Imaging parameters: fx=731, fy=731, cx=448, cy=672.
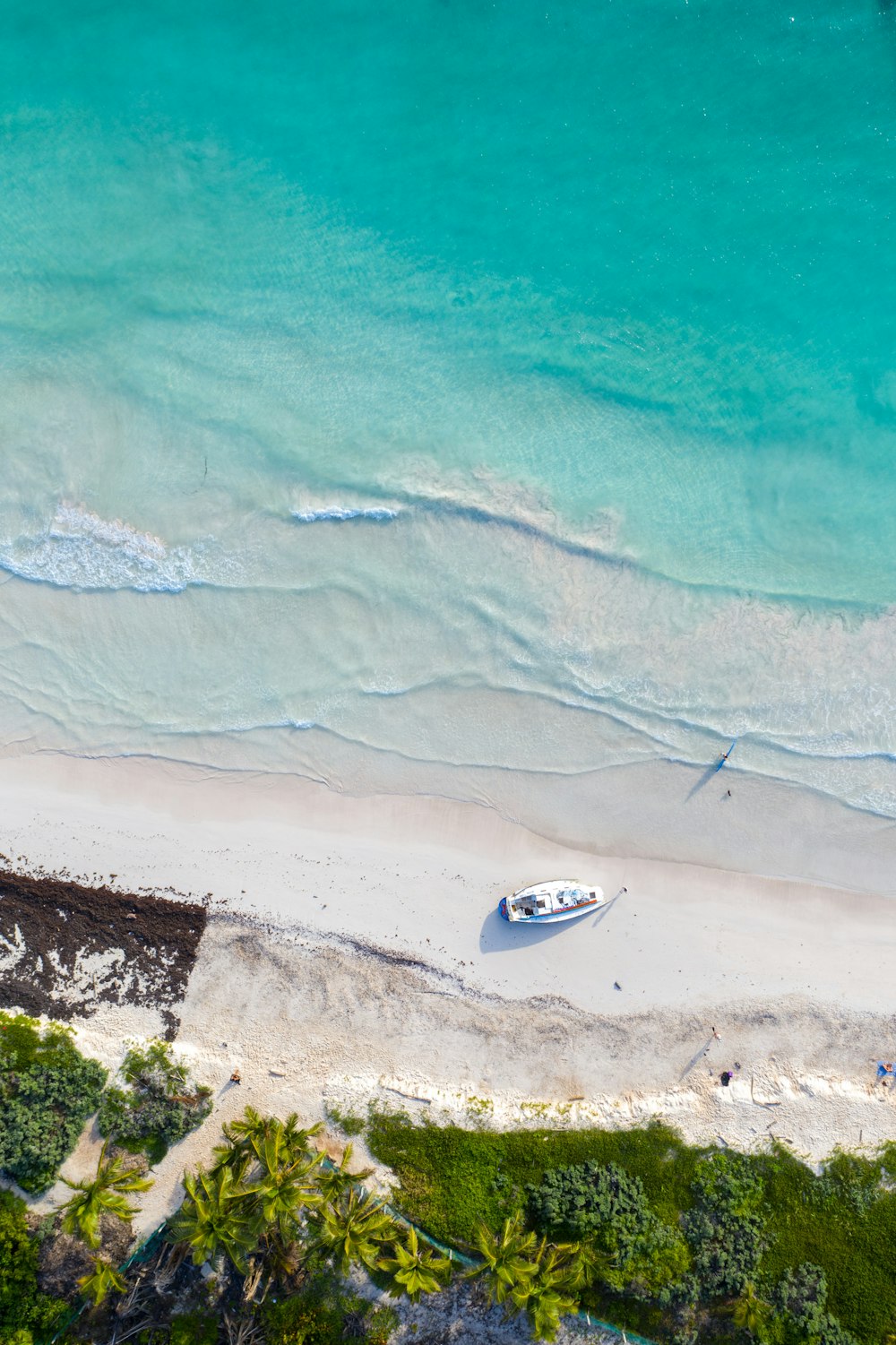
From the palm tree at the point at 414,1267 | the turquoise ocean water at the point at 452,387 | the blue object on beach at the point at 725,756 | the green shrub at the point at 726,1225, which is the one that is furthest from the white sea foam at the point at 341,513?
the green shrub at the point at 726,1225

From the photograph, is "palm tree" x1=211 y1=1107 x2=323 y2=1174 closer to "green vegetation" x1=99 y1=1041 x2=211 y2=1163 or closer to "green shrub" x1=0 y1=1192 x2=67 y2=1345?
"green vegetation" x1=99 y1=1041 x2=211 y2=1163

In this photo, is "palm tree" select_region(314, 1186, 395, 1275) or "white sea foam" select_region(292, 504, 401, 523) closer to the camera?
"palm tree" select_region(314, 1186, 395, 1275)

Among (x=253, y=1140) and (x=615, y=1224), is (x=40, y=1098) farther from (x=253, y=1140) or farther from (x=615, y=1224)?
(x=615, y=1224)

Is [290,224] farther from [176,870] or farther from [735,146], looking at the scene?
[176,870]

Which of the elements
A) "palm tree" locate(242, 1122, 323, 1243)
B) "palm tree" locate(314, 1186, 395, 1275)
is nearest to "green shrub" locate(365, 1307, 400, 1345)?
"palm tree" locate(314, 1186, 395, 1275)

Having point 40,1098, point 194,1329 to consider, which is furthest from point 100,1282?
point 40,1098

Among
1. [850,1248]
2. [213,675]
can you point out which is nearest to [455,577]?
[213,675]
